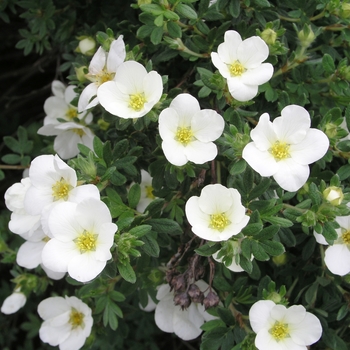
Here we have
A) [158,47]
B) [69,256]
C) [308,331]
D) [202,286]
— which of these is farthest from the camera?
[158,47]

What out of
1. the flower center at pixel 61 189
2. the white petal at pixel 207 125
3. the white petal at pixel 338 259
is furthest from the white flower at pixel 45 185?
the white petal at pixel 338 259

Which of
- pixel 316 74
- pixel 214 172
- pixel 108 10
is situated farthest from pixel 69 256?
pixel 108 10

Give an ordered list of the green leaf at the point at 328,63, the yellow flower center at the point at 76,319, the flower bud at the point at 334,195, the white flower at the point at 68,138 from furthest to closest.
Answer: the white flower at the point at 68,138 < the yellow flower center at the point at 76,319 < the green leaf at the point at 328,63 < the flower bud at the point at 334,195

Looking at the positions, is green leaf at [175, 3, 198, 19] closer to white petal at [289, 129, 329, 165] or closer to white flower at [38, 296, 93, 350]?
white petal at [289, 129, 329, 165]

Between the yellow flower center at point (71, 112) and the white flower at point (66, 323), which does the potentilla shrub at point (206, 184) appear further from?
the yellow flower center at point (71, 112)

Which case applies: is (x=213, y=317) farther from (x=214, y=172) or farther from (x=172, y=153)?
(x=172, y=153)

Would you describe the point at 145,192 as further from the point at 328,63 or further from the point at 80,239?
the point at 328,63
